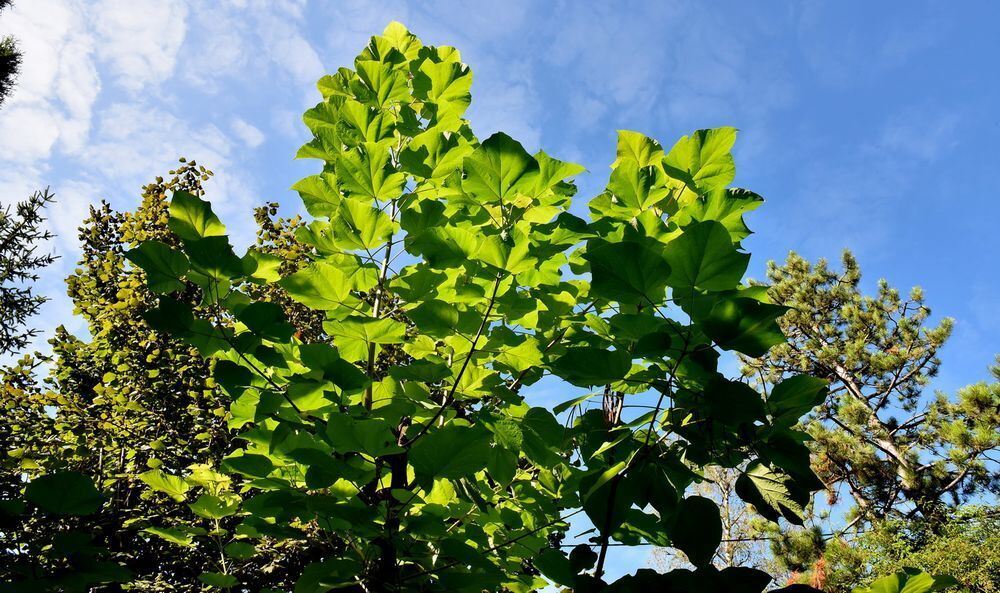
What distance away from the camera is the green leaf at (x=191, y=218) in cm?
79

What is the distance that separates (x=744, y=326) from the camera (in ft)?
2.11

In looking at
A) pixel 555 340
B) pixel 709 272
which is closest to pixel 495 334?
pixel 555 340

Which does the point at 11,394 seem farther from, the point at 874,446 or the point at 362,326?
the point at 874,446

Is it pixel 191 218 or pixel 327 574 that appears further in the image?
pixel 327 574

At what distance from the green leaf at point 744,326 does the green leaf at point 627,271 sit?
7 centimetres

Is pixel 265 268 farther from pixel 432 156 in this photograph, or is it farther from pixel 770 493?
pixel 770 493

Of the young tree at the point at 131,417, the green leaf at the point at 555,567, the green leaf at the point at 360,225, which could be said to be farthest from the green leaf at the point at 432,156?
the young tree at the point at 131,417

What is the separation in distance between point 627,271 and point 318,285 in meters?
0.57

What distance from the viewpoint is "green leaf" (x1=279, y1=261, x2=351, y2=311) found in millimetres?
930

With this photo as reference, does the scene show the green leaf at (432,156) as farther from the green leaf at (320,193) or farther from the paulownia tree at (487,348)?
the green leaf at (320,193)

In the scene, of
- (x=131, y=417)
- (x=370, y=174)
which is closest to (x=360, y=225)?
(x=370, y=174)

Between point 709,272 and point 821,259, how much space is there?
60.1 ft

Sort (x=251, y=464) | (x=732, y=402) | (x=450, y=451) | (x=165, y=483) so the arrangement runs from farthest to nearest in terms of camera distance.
Answer: (x=165, y=483)
(x=251, y=464)
(x=450, y=451)
(x=732, y=402)

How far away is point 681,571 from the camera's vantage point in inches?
26.0
